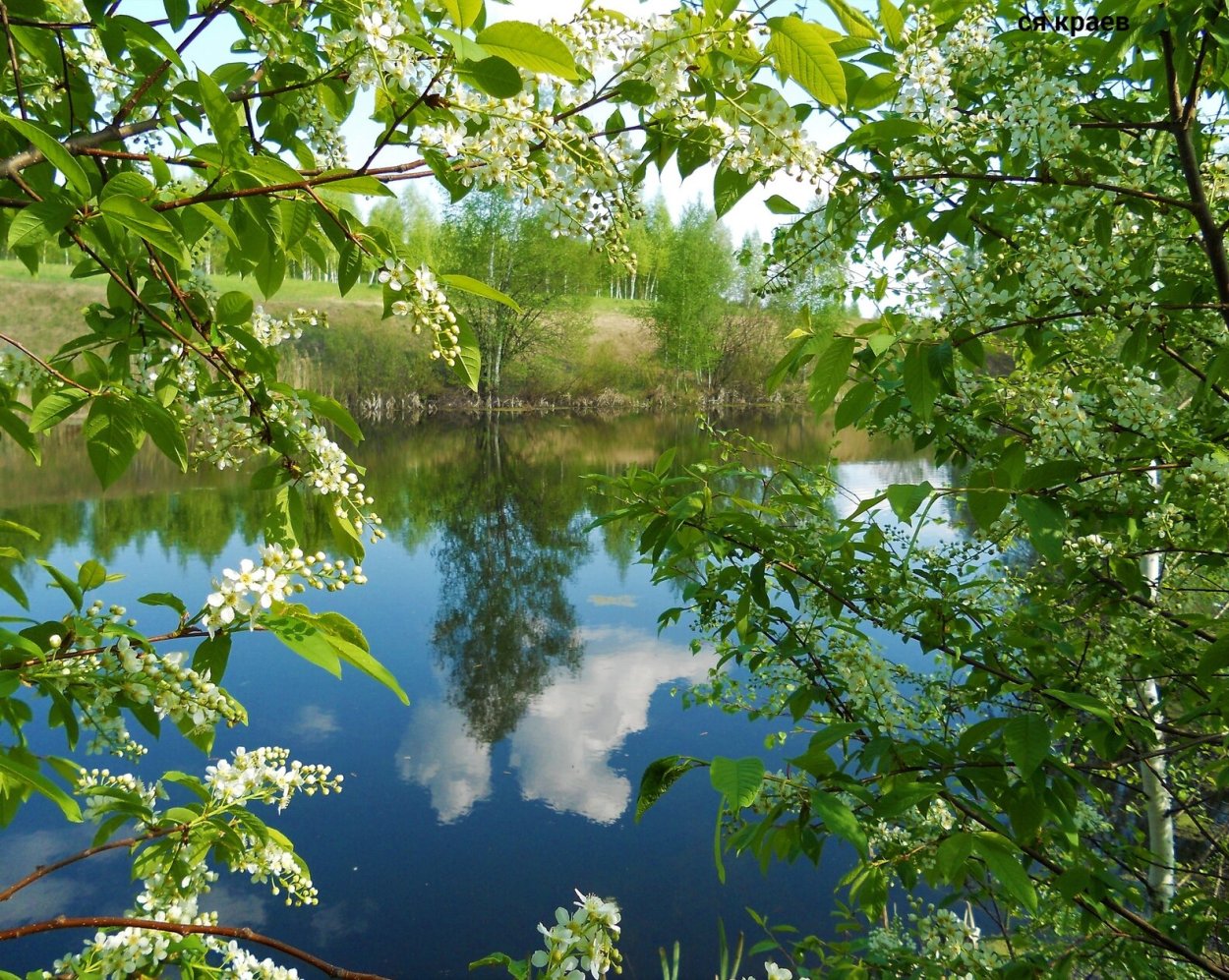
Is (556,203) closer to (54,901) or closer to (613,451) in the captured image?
(54,901)

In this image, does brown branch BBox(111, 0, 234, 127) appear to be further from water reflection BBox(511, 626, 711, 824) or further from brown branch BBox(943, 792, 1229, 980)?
water reflection BBox(511, 626, 711, 824)

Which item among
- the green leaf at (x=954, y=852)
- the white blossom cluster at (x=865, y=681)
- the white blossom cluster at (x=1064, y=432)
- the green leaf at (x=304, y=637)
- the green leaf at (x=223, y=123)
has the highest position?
the green leaf at (x=223, y=123)

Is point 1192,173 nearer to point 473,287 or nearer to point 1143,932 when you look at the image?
point 473,287

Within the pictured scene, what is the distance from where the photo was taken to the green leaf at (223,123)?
916 mm

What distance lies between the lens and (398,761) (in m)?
5.88

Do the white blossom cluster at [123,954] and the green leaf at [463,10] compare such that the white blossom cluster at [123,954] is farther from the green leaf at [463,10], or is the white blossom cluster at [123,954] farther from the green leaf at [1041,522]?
the green leaf at [1041,522]

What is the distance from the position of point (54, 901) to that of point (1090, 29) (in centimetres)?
583

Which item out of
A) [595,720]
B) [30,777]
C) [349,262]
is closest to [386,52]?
[349,262]

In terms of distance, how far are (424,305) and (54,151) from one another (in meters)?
0.52

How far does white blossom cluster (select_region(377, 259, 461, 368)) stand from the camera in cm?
126

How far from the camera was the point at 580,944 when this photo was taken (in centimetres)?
86

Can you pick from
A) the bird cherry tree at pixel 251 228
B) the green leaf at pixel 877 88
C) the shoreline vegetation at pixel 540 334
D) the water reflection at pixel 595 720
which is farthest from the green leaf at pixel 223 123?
the shoreline vegetation at pixel 540 334

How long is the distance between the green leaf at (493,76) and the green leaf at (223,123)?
27cm

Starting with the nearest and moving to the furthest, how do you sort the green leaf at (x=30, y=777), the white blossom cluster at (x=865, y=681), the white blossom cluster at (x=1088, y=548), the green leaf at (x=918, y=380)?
the green leaf at (x=30, y=777)
the green leaf at (x=918, y=380)
the white blossom cluster at (x=865, y=681)
the white blossom cluster at (x=1088, y=548)
